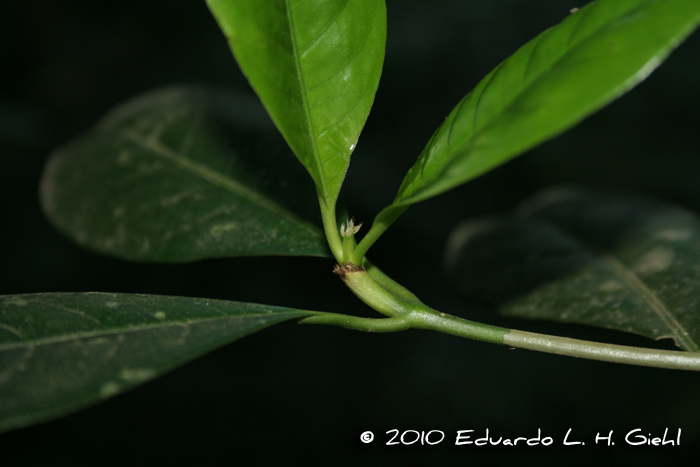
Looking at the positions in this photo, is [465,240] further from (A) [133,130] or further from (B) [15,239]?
(B) [15,239]

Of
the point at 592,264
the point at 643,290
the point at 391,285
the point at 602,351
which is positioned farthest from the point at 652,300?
the point at 391,285

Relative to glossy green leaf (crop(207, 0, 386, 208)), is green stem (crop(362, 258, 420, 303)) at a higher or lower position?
lower

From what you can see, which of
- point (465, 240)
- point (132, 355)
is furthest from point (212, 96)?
point (132, 355)

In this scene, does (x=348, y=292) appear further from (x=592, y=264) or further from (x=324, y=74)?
(x=324, y=74)

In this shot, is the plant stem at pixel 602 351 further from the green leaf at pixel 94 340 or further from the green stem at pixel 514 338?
the green leaf at pixel 94 340

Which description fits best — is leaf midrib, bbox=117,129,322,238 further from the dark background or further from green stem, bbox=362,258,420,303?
the dark background

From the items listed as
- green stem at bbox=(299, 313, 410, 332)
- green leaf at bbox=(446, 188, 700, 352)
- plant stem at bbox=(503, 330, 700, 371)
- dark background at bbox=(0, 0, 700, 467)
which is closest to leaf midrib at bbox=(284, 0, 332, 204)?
green stem at bbox=(299, 313, 410, 332)

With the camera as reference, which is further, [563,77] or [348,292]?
[348,292]
